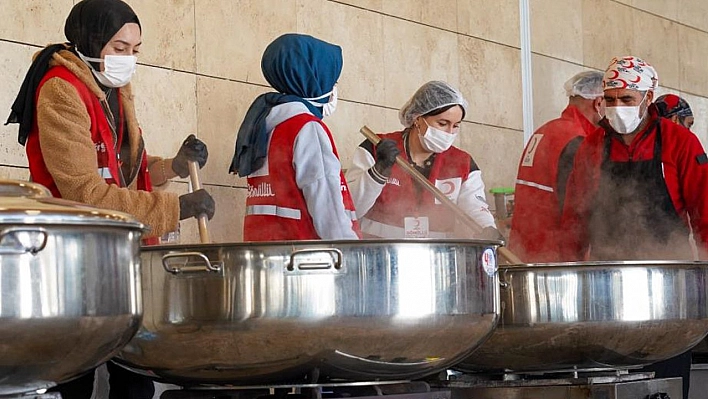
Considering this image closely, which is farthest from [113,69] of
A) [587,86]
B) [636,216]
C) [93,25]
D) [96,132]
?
[587,86]

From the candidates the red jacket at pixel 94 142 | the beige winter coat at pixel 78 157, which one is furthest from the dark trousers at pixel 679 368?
the red jacket at pixel 94 142

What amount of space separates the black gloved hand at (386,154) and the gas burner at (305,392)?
1.79 metres

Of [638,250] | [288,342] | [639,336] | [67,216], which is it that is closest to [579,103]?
[638,250]

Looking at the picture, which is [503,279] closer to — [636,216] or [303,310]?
[303,310]

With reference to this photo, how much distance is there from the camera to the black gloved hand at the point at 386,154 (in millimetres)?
4379

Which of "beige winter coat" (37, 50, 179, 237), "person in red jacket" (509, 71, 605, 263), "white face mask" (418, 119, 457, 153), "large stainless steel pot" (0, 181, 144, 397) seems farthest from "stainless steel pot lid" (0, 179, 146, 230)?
"white face mask" (418, 119, 457, 153)

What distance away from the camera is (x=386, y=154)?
4.39 metres

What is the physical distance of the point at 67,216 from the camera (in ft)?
5.89

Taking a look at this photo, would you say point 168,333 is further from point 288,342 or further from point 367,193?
point 367,193

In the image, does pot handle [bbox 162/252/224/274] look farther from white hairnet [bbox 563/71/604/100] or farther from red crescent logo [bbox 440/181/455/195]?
white hairnet [bbox 563/71/604/100]

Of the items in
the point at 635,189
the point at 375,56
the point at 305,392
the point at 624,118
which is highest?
the point at 375,56

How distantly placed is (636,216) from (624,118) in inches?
15.7

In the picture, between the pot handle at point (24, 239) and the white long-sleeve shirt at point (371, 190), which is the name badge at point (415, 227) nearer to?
the white long-sleeve shirt at point (371, 190)

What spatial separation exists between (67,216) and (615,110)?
10.3ft
